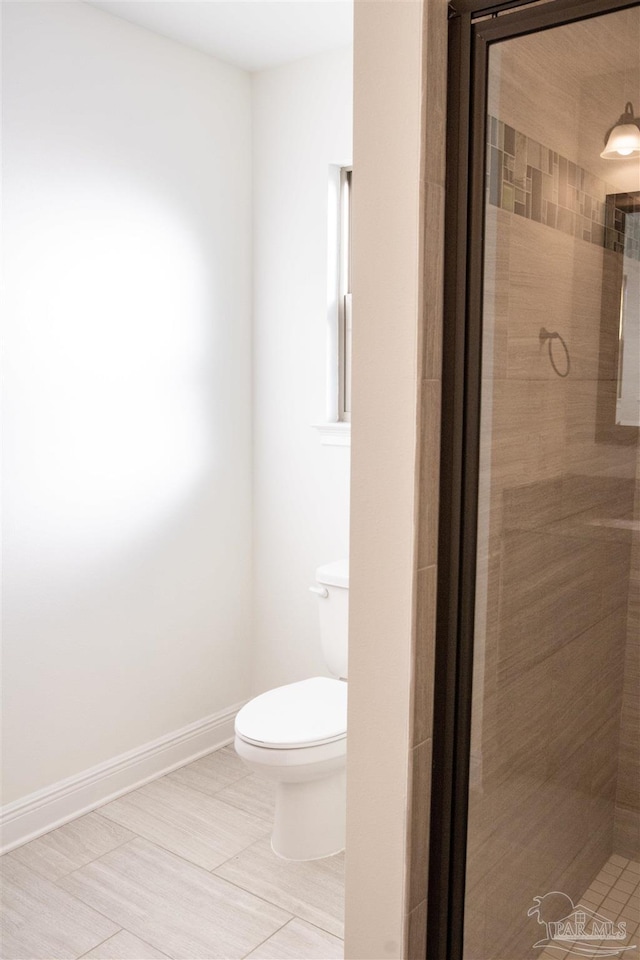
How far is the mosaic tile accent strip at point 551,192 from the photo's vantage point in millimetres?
1317

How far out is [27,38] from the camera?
96.0 inches

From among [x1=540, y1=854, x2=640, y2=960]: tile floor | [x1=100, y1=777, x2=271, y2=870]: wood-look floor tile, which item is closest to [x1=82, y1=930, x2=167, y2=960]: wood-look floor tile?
[x1=100, y1=777, x2=271, y2=870]: wood-look floor tile

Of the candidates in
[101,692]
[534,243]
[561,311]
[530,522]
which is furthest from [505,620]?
[101,692]

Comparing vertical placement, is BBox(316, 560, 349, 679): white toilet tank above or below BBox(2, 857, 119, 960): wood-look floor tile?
above

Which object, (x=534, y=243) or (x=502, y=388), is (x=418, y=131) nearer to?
(x=534, y=243)

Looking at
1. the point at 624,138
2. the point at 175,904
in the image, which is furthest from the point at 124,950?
the point at 624,138

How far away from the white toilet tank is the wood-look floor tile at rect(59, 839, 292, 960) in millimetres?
760

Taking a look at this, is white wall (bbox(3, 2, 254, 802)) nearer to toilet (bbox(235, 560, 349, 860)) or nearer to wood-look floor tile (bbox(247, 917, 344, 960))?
toilet (bbox(235, 560, 349, 860))

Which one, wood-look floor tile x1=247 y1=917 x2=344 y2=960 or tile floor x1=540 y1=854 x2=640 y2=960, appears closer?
tile floor x1=540 y1=854 x2=640 y2=960

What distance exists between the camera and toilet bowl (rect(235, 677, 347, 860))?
2.38 m

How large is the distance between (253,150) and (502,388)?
2.13 metres

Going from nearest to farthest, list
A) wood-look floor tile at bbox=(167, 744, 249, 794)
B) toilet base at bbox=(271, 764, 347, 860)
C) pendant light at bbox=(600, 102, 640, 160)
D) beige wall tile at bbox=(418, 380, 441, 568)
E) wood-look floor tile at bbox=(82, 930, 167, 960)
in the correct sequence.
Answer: pendant light at bbox=(600, 102, 640, 160) < beige wall tile at bbox=(418, 380, 441, 568) < wood-look floor tile at bbox=(82, 930, 167, 960) < toilet base at bbox=(271, 764, 347, 860) < wood-look floor tile at bbox=(167, 744, 249, 794)

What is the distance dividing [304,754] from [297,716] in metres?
0.16

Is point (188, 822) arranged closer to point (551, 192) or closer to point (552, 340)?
point (552, 340)
